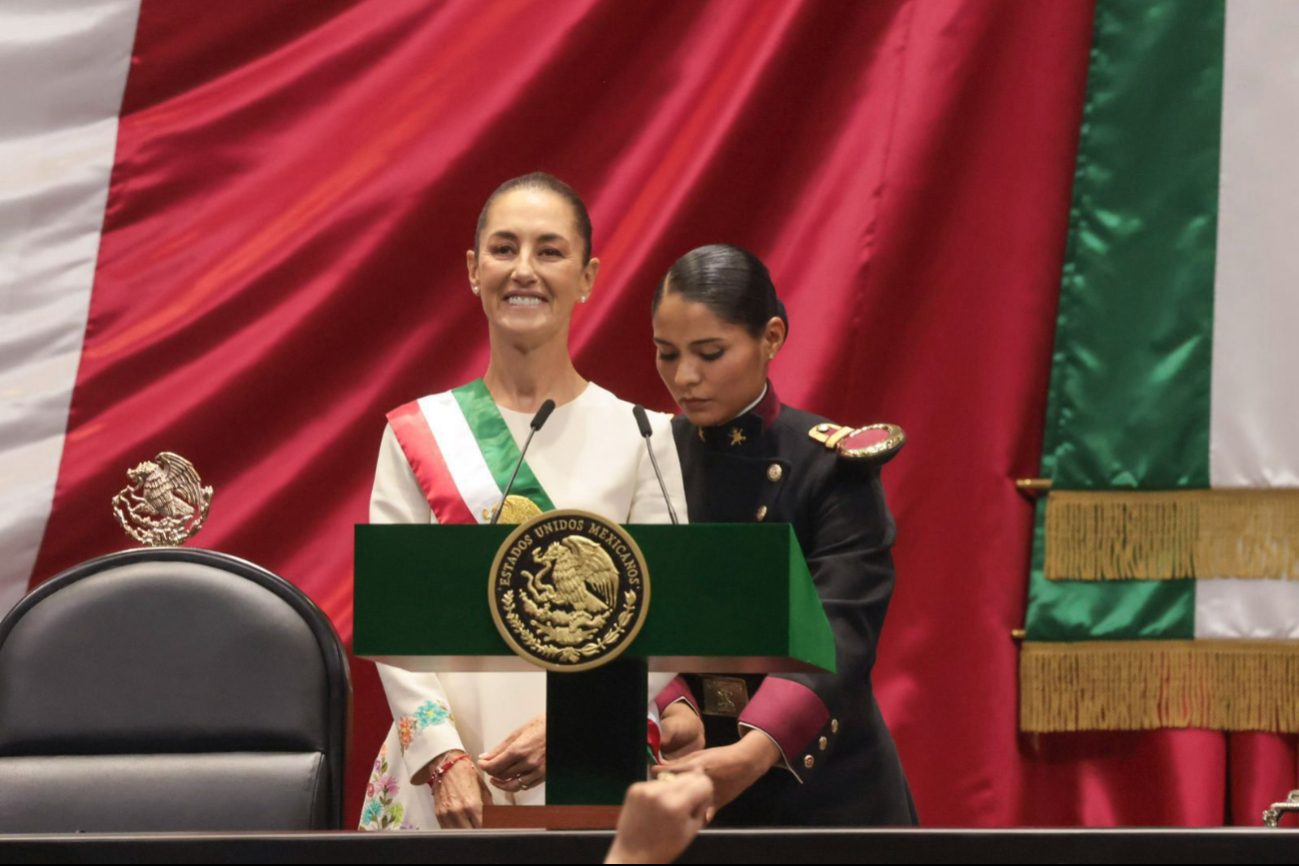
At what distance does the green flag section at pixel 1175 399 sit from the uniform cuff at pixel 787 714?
88 cm

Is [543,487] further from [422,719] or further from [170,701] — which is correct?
[170,701]

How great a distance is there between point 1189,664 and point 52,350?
1837 millimetres

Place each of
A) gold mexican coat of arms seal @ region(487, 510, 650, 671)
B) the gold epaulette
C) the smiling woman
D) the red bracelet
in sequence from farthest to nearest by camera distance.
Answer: the smiling woman
the gold epaulette
the red bracelet
gold mexican coat of arms seal @ region(487, 510, 650, 671)

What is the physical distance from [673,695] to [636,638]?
47 cm

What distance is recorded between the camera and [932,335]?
2.34m

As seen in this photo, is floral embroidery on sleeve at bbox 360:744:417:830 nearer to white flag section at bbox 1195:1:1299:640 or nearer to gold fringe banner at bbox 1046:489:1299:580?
gold fringe banner at bbox 1046:489:1299:580

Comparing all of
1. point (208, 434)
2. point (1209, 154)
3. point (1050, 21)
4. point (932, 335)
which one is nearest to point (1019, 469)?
point (932, 335)

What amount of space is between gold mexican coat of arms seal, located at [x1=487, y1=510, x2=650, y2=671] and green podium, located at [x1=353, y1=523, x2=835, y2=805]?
0.02 meters

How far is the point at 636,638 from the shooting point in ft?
3.61

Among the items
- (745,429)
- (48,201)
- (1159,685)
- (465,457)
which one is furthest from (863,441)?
(48,201)

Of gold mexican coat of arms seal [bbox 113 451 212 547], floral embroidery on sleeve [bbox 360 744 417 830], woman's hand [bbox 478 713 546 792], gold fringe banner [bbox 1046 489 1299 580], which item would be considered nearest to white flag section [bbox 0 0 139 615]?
gold mexican coat of arms seal [bbox 113 451 212 547]

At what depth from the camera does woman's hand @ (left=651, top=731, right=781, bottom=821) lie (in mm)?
1391

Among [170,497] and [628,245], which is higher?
[628,245]

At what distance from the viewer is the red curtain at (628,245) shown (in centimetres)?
229
